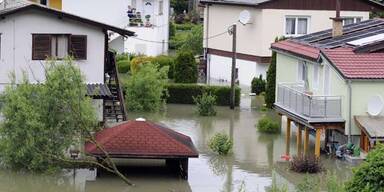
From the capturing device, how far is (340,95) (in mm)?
31219

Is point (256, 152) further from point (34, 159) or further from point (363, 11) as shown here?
point (363, 11)

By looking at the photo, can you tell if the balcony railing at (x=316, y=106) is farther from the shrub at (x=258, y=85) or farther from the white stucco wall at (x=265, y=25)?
the white stucco wall at (x=265, y=25)

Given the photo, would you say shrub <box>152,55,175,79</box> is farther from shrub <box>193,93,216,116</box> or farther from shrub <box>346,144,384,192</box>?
shrub <box>346,144,384,192</box>

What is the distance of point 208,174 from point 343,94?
5783 millimetres

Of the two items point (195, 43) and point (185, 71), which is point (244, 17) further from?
point (195, 43)

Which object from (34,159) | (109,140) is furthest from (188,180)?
(34,159)

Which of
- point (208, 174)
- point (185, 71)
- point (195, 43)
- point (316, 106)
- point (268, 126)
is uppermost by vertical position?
point (195, 43)

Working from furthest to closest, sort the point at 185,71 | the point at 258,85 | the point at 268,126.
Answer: the point at 258,85 → the point at 185,71 → the point at 268,126

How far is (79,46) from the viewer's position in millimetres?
35656

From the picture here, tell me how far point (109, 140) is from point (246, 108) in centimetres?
1762

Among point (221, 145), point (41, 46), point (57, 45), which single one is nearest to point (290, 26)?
point (57, 45)

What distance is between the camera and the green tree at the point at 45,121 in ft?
90.4

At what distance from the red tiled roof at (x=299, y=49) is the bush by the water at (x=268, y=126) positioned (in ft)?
10.1

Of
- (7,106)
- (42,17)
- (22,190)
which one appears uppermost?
(42,17)
